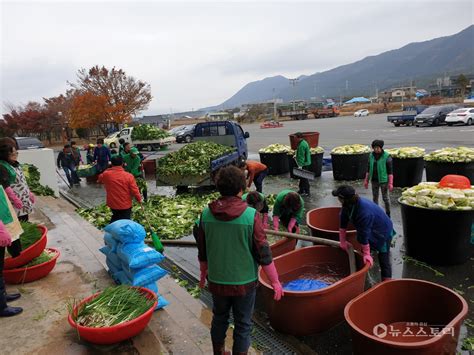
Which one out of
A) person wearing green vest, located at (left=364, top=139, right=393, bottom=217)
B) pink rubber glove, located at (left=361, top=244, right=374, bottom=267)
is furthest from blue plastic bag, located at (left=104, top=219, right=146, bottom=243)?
person wearing green vest, located at (left=364, top=139, right=393, bottom=217)

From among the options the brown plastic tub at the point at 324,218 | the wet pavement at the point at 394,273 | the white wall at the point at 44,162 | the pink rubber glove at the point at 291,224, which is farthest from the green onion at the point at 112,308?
Result: the white wall at the point at 44,162

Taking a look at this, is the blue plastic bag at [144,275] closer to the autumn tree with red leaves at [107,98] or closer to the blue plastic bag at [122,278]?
the blue plastic bag at [122,278]

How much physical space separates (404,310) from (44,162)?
471 inches

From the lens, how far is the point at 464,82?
7025cm

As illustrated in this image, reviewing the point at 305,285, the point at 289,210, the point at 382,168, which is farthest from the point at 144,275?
the point at 382,168

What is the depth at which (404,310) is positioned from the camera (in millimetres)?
3748

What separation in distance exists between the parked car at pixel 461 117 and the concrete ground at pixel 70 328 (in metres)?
29.2

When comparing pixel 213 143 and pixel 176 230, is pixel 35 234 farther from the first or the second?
pixel 213 143

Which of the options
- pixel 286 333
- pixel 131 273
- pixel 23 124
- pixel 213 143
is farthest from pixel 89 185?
pixel 23 124

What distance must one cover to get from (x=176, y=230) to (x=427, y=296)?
198 inches

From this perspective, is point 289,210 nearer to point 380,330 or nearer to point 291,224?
point 291,224

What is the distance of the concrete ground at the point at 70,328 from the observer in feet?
11.0

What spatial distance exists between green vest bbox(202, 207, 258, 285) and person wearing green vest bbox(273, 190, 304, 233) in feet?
7.85

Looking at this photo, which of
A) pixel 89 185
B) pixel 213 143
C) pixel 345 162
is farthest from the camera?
pixel 89 185
